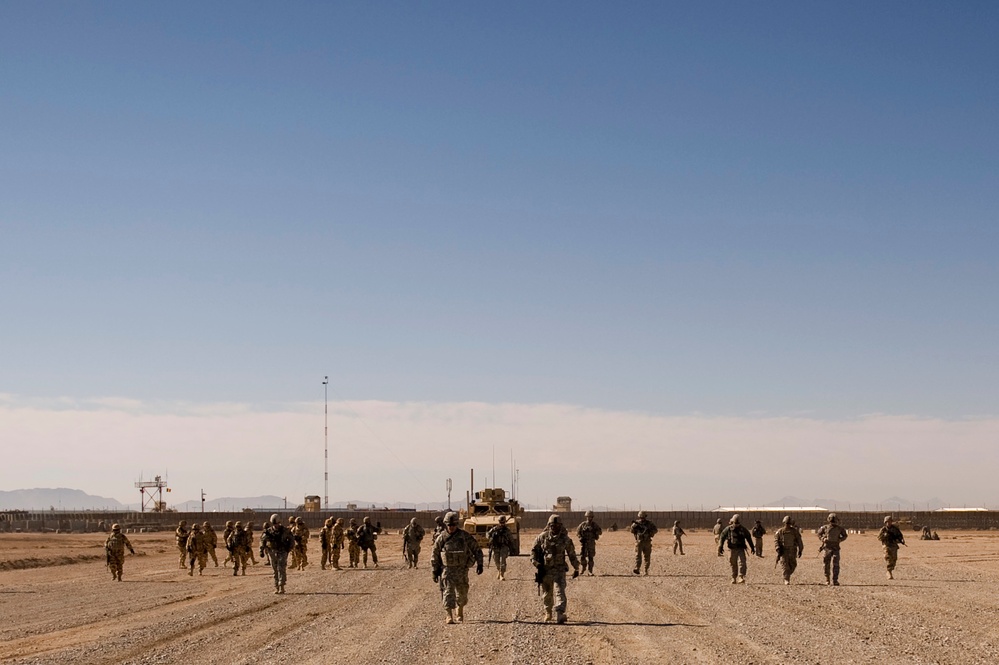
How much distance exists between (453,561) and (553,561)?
176 cm

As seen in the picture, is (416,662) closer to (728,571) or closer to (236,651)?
(236,651)

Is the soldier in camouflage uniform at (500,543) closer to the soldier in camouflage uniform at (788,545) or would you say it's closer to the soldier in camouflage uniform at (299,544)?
the soldier in camouflage uniform at (788,545)

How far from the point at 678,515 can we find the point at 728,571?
64015 millimetres

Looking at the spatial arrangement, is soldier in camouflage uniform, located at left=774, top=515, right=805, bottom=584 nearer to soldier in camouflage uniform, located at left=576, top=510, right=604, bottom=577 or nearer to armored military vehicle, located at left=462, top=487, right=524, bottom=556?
soldier in camouflage uniform, located at left=576, top=510, right=604, bottom=577

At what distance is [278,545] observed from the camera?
1059 inches

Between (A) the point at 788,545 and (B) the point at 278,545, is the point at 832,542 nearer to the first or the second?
(A) the point at 788,545

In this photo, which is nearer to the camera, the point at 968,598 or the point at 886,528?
the point at 968,598

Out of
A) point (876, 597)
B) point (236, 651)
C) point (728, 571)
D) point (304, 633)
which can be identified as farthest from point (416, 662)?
point (728, 571)

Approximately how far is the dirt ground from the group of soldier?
1.94 ft

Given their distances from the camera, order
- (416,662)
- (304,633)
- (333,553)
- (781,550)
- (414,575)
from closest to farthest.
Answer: (416,662) → (304,633) → (781,550) → (414,575) → (333,553)

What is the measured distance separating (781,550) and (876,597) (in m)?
3.62

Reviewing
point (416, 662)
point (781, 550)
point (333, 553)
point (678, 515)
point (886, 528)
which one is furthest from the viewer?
point (678, 515)

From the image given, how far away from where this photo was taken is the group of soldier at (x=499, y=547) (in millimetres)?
19516

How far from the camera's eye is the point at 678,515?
9825 cm
